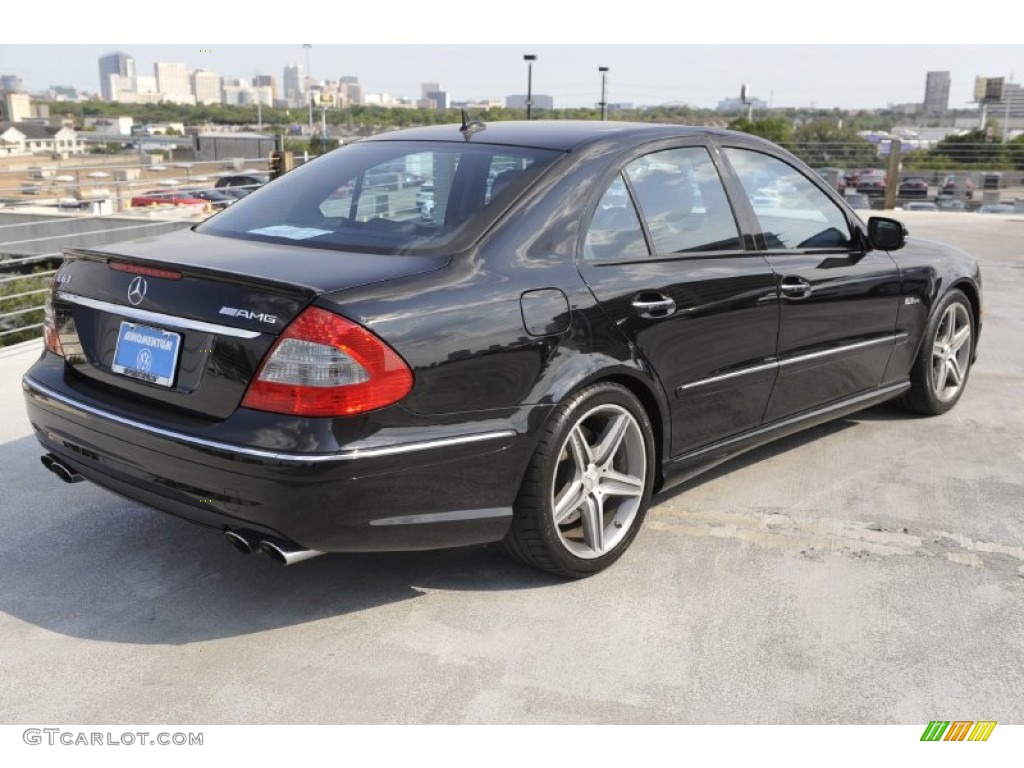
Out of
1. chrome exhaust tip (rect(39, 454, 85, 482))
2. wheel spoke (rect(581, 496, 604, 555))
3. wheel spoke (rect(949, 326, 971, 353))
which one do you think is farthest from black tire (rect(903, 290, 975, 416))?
chrome exhaust tip (rect(39, 454, 85, 482))

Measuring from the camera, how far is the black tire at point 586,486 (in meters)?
3.42

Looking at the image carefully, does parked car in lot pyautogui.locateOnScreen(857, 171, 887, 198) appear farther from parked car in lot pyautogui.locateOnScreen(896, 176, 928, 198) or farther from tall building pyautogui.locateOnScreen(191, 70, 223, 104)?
tall building pyautogui.locateOnScreen(191, 70, 223, 104)

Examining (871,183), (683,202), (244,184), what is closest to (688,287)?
(683,202)

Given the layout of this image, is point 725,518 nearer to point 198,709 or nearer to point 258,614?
point 258,614

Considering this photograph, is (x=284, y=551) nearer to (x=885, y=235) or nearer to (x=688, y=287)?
(x=688, y=287)

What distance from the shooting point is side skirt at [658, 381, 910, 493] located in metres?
4.05

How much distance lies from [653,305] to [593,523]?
809 millimetres

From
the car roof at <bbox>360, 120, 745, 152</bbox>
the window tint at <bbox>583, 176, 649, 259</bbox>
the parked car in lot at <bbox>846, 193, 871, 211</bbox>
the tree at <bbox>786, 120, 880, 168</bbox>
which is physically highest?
the car roof at <bbox>360, 120, 745, 152</bbox>

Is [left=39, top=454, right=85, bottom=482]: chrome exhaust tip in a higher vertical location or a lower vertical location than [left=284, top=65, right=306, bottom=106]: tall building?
lower

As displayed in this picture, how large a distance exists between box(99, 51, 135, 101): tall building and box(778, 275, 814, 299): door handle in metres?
181

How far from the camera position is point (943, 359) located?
5773 mm

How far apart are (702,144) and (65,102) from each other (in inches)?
5544
